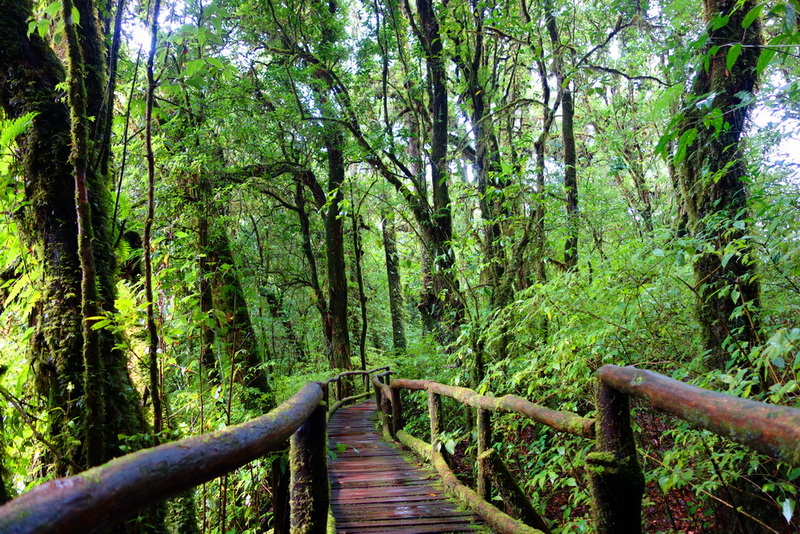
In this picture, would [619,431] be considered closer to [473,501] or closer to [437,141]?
[473,501]

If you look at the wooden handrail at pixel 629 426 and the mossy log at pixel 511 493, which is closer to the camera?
the wooden handrail at pixel 629 426

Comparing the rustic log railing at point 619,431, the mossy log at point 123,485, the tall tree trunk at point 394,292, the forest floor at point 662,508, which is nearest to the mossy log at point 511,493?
the rustic log railing at point 619,431

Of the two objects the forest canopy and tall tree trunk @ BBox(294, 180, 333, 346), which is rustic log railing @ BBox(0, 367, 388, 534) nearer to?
the forest canopy

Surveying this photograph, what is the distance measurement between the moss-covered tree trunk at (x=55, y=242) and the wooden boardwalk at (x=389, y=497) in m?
1.97

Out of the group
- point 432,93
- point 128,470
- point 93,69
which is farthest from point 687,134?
point 432,93

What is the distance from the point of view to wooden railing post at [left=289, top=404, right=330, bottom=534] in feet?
8.88

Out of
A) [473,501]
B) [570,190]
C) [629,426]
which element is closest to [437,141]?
[570,190]

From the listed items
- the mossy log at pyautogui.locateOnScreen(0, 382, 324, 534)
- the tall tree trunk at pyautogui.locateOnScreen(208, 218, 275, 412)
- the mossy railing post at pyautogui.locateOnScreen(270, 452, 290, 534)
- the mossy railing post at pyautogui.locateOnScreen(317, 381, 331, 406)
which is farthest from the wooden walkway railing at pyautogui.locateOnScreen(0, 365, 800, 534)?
the tall tree trunk at pyautogui.locateOnScreen(208, 218, 275, 412)

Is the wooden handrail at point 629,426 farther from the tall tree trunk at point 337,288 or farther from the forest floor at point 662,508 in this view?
the tall tree trunk at point 337,288

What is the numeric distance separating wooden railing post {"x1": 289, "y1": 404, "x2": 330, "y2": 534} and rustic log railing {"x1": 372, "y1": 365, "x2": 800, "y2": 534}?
126 centimetres

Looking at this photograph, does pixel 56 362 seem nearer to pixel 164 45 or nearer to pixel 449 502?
pixel 164 45

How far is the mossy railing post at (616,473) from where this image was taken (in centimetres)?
208

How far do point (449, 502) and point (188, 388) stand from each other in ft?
15.7

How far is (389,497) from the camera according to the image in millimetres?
4320
